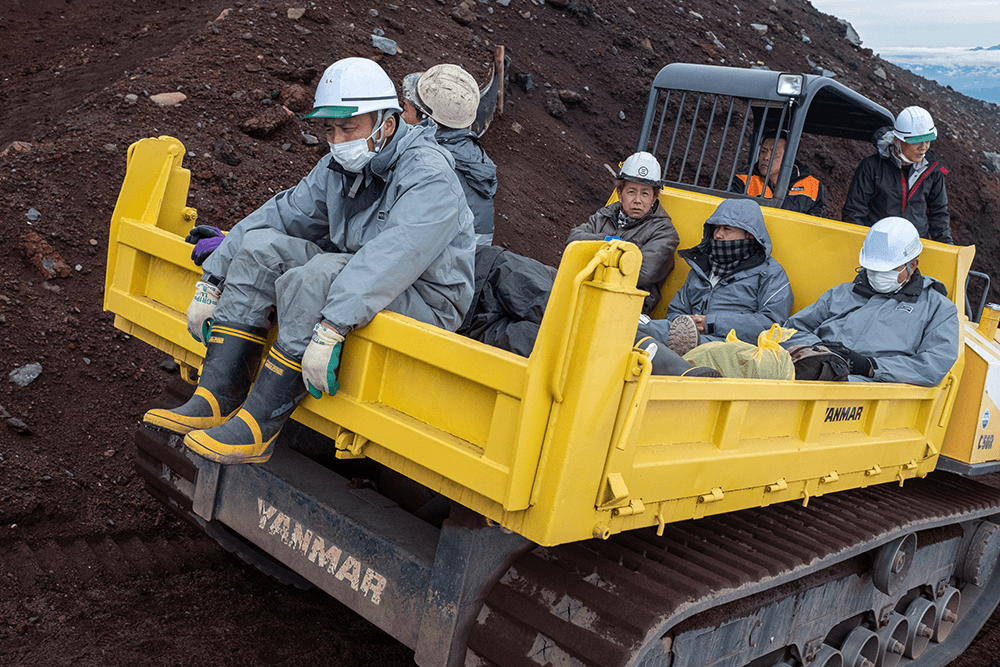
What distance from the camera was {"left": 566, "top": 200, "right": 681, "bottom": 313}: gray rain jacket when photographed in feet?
14.9

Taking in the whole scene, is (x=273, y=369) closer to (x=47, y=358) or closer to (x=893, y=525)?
(x=893, y=525)

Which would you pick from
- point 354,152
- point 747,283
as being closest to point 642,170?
point 747,283

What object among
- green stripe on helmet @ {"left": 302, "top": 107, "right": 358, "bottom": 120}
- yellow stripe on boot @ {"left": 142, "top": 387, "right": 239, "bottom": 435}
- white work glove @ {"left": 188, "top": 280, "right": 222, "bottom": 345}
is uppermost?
green stripe on helmet @ {"left": 302, "top": 107, "right": 358, "bottom": 120}

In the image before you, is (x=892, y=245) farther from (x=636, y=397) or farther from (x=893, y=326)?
(x=636, y=397)

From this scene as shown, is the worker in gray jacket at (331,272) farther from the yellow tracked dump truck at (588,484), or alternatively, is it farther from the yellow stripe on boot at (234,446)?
the yellow tracked dump truck at (588,484)

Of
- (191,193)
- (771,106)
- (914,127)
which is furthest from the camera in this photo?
(191,193)

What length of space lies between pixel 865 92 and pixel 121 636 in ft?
58.4

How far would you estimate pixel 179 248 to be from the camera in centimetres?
310

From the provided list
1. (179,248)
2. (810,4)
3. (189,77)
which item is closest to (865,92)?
(810,4)

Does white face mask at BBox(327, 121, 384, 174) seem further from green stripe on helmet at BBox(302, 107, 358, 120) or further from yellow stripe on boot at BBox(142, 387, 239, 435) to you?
yellow stripe on boot at BBox(142, 387, 239, 435)

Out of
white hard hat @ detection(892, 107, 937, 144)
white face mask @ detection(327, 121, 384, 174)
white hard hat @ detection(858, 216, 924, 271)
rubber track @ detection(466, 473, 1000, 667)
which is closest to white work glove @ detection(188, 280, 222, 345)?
white face mask @ detection(327, 121, 384, 174)

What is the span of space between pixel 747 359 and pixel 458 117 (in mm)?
2191

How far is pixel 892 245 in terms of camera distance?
12.4 ft

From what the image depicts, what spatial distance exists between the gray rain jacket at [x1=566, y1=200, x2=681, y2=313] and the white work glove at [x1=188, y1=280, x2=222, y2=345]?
222 centimetres
